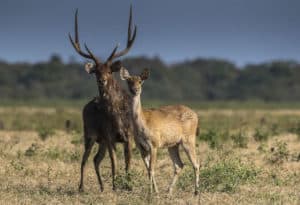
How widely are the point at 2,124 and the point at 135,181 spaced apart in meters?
15.9

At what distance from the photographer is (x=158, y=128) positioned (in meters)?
13.9

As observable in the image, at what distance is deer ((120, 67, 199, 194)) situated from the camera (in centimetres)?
1367

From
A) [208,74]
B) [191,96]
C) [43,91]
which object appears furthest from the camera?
[208,74]

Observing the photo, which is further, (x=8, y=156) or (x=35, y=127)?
Result: (x=35, y=127)

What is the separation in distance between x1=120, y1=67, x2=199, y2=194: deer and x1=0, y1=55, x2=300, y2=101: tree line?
6776cm

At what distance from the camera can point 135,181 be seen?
1488 centimetres

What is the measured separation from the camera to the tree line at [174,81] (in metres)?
91.5

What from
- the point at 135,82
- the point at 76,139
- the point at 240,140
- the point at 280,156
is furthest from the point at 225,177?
the point at 76,139

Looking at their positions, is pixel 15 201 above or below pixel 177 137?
below

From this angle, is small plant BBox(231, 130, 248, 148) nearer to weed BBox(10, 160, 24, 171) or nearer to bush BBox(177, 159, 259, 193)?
bush BBox(177, 159, 259, 193)

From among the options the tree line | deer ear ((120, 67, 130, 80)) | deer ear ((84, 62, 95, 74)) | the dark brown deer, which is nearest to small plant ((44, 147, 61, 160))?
the dark brown deer

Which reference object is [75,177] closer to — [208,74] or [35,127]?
[35,127]

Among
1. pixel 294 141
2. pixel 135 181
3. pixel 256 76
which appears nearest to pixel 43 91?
pixel 256 76

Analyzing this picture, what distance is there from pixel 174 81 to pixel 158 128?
9153 cm
